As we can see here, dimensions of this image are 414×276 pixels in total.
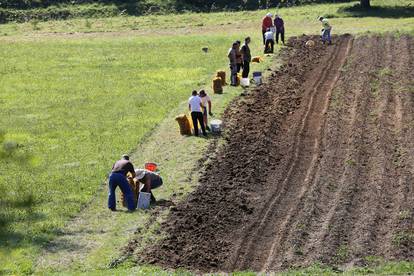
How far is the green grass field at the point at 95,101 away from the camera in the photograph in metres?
20.4

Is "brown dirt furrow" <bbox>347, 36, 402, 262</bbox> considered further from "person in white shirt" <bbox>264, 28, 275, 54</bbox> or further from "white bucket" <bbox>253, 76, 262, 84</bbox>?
"person in white shirt" <bbox>264, 28, 275, 54</bbox>

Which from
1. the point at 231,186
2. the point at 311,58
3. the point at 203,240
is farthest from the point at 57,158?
the point at 311,58

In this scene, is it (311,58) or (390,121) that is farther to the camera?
(311,58)

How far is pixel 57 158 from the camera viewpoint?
90.0 ft

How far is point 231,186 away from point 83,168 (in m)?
5.25

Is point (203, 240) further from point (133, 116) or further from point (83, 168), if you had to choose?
point (133, 116)

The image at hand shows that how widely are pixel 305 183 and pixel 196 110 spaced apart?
19.6 feet

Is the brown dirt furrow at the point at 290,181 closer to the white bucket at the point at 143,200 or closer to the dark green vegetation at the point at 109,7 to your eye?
the white bucket at the point at 143,200

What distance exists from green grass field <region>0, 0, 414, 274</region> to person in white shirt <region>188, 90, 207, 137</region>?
585 millimetres

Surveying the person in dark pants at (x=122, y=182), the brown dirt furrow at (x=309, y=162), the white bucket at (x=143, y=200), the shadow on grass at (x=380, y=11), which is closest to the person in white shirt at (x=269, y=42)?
the brown dirt furrow at (x=309, y=162)

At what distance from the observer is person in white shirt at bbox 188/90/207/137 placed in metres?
27.6

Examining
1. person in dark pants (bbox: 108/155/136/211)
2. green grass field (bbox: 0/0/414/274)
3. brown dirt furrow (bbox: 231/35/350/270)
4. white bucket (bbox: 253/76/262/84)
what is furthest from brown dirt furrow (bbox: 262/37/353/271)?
person in dark pants (bbox: 108/155/136/211)

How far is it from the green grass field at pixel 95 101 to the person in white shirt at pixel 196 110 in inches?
23.0

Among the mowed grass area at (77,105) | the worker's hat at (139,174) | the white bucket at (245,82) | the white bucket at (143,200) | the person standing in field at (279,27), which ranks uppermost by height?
the person standing in field at (279,27)
